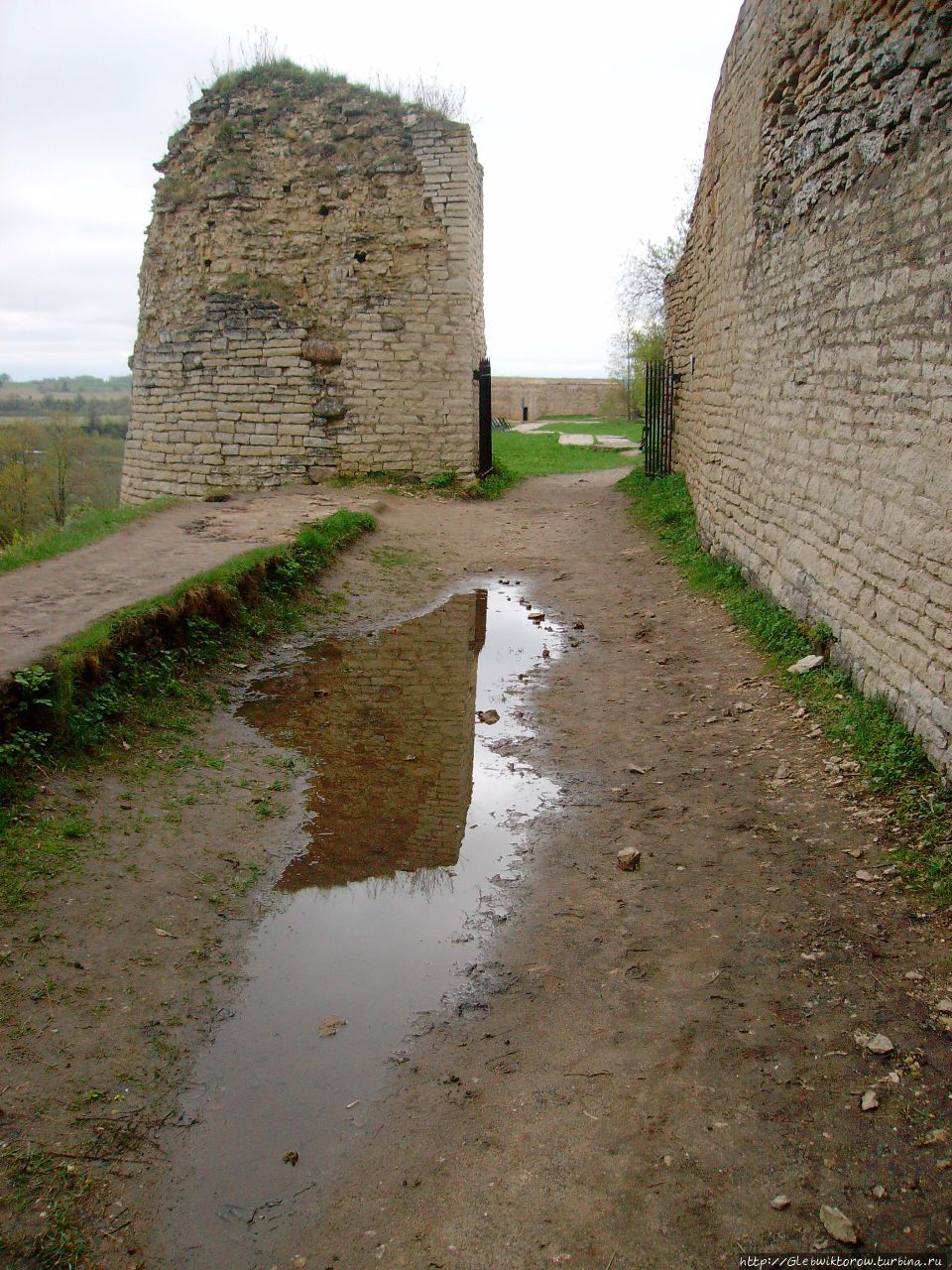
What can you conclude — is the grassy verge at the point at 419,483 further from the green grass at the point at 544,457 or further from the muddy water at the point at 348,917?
the muddy water at the point at 348,917

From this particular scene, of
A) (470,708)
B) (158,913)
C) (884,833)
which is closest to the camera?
(158,913)

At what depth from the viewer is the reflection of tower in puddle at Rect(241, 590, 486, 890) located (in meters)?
4.52

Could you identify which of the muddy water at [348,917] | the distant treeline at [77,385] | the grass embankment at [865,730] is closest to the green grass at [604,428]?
the grass embankment at [865,730]

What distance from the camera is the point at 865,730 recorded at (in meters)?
4.93

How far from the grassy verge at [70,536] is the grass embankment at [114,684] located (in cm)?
152

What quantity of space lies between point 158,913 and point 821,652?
4345 mm

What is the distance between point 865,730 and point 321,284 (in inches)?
446

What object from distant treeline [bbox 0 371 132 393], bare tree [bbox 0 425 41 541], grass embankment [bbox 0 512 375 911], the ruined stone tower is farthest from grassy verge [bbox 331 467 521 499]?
distant treeline [bbox 0 371 132 393]

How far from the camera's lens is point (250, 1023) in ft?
10.7

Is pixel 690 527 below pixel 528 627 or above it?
above

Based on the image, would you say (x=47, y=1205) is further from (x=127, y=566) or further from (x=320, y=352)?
(x=320, y=352)

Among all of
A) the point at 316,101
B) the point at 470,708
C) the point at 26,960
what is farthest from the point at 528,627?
the point at 316,101

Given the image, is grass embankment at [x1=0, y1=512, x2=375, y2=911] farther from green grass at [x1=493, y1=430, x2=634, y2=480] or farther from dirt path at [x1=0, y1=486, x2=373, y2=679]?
green grass at [x1=493, y1=430, x2=634, y2=480]

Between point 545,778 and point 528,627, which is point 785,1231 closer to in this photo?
point 545,778
